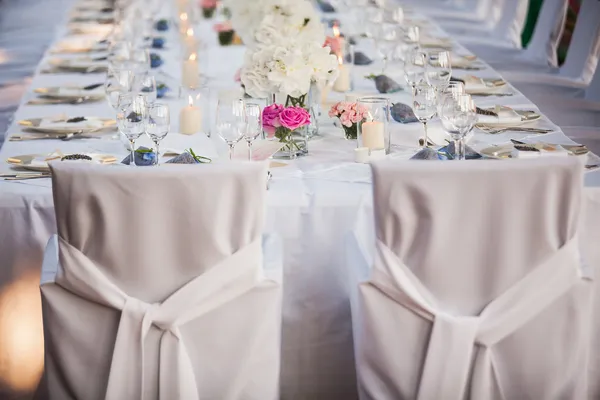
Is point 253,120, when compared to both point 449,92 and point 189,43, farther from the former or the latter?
point 189,43

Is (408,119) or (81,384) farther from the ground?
(408,119)

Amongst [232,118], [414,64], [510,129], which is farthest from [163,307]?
[414,64]

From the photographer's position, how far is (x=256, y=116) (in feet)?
7.99

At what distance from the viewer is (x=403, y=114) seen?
3002 mm

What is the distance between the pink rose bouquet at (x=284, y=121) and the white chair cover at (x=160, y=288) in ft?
1.77

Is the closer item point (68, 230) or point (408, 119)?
point (68, 230)

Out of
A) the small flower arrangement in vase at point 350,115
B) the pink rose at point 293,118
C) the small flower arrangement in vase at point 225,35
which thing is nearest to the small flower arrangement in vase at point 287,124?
the pink rose at point 293,118

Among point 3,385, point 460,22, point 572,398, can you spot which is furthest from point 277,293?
point 460,22

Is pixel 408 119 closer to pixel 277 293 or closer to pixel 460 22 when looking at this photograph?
pixel 277 293

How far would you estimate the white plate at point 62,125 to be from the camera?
2.94 m

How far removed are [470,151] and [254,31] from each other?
0.65 m

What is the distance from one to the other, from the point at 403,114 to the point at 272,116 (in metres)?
0.56

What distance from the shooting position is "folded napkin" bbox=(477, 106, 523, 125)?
2.98 metres

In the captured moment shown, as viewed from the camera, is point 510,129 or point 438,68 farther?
point 438,68
